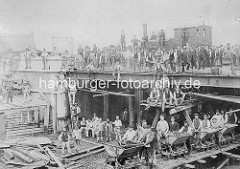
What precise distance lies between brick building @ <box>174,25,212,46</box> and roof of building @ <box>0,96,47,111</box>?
8.77 metres

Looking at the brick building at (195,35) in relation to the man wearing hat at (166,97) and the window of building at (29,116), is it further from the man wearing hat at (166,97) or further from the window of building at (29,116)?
the window of building at (29,116)

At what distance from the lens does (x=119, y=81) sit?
1603cm

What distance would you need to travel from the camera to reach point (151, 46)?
1805cm

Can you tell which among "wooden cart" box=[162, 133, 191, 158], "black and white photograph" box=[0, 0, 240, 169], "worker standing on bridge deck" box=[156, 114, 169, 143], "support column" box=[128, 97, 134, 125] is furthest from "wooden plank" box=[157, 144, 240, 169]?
"support column" box=[128, 97, 134, 125]

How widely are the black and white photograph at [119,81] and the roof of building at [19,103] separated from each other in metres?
0.06

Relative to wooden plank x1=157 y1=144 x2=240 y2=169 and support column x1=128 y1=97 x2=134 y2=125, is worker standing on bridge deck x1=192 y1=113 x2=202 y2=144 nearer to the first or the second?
wooden plank x1=157 y1=144 x2=240 y2=169

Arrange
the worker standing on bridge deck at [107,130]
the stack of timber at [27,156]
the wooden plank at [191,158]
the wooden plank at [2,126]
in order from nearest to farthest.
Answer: the stack of timber at [27,156]
the wooden plank at [191,158]
the worker standing on bridge deck at [107,130]
the wooden plank at [2,126]

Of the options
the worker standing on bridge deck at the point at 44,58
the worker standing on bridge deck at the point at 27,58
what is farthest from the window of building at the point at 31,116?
the worker standing on bridge deck at the point at 44,58

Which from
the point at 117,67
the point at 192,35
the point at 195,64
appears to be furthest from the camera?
the point at 192,35

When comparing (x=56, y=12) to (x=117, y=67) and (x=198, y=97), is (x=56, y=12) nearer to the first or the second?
(x=117, y=67)

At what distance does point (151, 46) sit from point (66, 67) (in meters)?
4.94

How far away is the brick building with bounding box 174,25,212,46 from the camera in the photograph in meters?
19.6

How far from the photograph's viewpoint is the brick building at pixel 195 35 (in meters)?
19.6

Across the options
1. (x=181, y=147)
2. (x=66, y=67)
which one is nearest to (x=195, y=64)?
(x=181, y=147)
